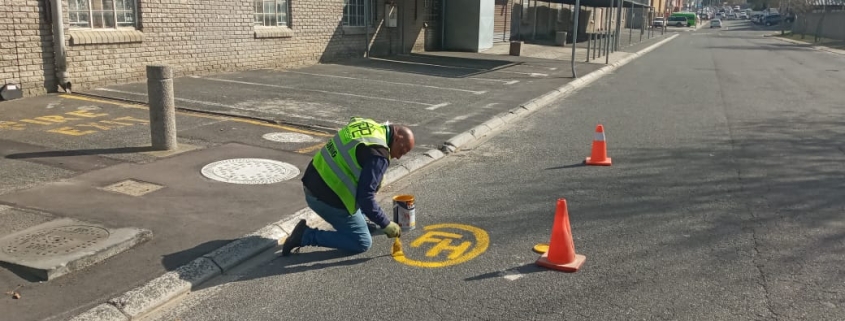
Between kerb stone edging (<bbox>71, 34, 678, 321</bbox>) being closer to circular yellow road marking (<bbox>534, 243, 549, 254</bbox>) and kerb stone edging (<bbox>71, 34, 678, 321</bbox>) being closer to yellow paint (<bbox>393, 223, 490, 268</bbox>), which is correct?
yellow paint (<bbox>393, 223, 490, 268</bbox>)

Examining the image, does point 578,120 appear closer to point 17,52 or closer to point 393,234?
point 393,234

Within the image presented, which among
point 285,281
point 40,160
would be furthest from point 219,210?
point 40,160

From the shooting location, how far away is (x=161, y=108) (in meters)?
7.52

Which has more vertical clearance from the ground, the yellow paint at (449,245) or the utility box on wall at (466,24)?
the utility box on wall at (466,24)

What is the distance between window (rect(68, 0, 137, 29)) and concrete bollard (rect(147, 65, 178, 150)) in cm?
513

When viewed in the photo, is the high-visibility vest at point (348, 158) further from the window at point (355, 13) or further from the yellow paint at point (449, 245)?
the window at point (355, 13)

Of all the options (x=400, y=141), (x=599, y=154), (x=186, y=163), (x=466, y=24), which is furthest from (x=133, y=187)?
(x=466, y=24)

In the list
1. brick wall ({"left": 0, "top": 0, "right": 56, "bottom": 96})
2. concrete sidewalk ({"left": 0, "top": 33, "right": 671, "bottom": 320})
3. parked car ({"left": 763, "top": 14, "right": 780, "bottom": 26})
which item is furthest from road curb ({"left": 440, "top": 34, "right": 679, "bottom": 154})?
parked car ({"left": 763, "top": 14, "right": 780, "bottom": 26})

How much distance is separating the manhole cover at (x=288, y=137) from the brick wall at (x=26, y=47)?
15.7ft

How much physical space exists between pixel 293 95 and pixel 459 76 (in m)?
6.35

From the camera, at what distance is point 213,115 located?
9.98 m

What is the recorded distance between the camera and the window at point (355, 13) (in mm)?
20562

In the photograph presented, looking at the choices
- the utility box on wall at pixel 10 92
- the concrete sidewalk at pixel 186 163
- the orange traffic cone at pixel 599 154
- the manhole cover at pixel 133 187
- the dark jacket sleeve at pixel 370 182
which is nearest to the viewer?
the concrete sidewalk at pixel 186 163

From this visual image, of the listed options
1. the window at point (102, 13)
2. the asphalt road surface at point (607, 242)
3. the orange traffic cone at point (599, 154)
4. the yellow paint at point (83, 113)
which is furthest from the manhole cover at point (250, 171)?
the window at point (102, 13)
